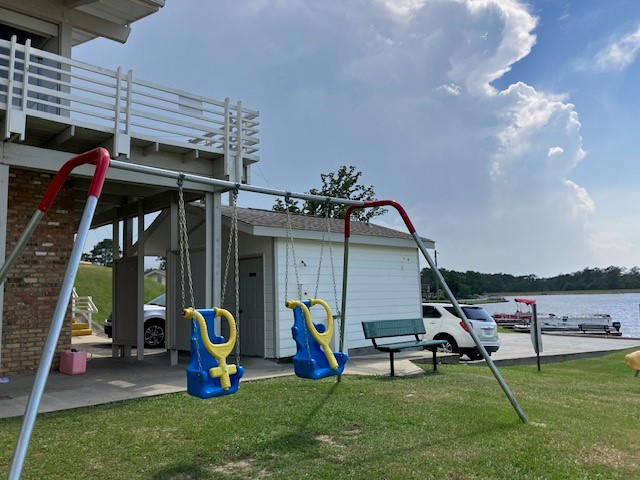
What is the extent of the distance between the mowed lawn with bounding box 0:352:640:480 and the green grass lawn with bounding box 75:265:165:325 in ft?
63.3

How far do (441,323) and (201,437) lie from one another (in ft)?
31.1

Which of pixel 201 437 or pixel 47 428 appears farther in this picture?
pixel 47 428

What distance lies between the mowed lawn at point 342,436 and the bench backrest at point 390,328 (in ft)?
5.90

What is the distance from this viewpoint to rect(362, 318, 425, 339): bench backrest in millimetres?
9305

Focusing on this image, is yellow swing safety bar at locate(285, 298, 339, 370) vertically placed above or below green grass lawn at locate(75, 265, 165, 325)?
below

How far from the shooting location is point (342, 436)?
5109 mm

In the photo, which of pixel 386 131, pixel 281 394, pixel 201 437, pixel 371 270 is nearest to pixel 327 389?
pixel 281 394

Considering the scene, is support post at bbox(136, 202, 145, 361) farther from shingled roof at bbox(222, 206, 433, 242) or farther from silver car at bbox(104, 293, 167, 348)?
silver car at bbox(104, 293, 167, 348)

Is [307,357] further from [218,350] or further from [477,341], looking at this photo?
[477,341]

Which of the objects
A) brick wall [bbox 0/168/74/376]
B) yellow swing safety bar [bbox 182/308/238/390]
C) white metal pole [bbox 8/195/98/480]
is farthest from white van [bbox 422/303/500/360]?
white metal pole [bbox 8/195/98/480]

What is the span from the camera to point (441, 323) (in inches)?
527

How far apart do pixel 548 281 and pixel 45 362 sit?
3068 inches

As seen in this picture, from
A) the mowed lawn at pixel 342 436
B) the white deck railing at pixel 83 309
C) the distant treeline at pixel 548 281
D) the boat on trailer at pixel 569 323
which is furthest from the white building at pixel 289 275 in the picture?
the distant treeline at pixel 548 281

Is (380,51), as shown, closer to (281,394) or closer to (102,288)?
(281,394)
